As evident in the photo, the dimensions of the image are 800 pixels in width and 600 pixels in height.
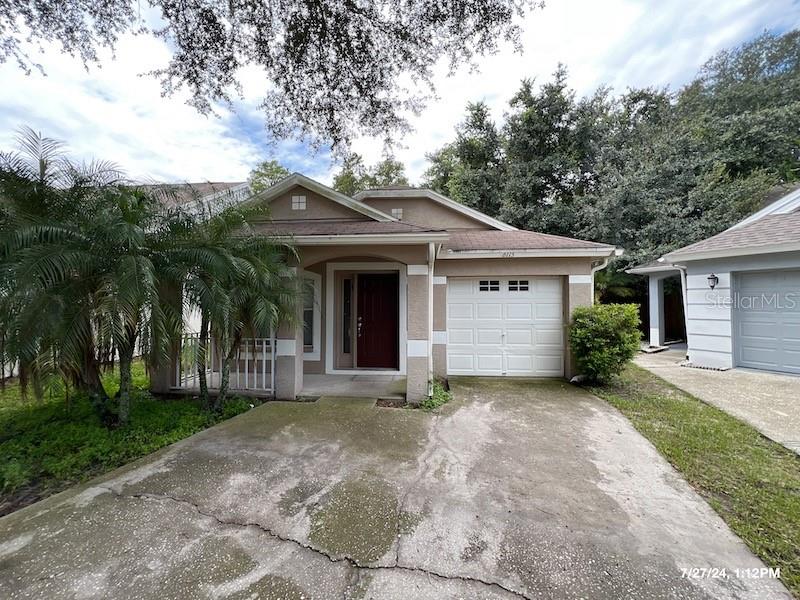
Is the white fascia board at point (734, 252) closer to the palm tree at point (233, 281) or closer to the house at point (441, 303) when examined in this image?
the house at point (441, 303)

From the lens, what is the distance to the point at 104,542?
2.44m

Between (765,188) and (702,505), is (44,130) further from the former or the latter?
(765,188)

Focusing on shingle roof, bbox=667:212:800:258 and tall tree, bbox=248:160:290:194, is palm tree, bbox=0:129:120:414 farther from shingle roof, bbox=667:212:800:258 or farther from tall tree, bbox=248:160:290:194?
tall tree, bbox=248:160:290:194

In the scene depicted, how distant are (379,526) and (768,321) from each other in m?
10.3

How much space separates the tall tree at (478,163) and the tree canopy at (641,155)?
55 millimetres

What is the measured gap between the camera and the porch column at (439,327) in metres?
7.46

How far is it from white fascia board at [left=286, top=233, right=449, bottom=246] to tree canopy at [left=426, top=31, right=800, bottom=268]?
38.6 feet

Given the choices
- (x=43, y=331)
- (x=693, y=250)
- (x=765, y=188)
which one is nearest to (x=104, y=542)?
(x=43, y=331)

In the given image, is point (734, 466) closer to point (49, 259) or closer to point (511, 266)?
point (511, 266)

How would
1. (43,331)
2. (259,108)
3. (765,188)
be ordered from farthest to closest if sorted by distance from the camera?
(765,188)
(259,108)
(43,331)

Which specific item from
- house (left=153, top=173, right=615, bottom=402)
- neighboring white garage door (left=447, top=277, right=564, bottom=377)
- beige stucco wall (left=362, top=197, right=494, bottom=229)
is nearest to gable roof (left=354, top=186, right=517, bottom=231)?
beige stucco wall (left=362, top=197, right=494, bottom=229)

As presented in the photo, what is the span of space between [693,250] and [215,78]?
11.3m

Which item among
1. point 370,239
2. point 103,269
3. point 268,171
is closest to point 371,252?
point 370,239

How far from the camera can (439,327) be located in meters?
7.52
